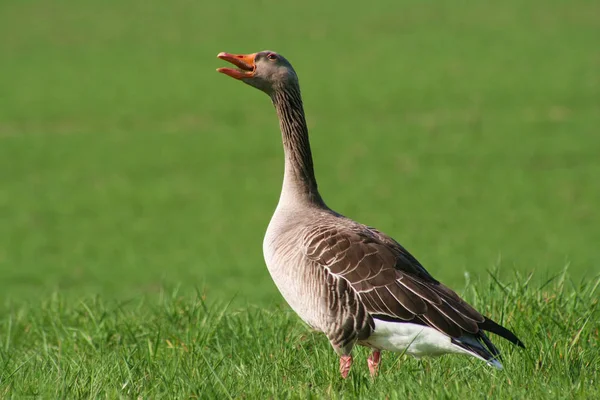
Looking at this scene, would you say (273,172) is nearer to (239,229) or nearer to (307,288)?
(239,229)

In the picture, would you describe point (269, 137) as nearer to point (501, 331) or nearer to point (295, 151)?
point (295, 151)

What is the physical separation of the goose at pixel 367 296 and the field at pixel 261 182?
7.4 inches

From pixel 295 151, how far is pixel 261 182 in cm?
1846

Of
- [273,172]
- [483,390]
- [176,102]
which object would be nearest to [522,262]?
[273,172]

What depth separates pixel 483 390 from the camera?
14.3ft

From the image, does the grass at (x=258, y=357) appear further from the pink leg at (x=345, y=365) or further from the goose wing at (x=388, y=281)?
the goose wing at (x=388, y=281)

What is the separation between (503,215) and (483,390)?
55.4ft

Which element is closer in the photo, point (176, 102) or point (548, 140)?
point (548, 140)

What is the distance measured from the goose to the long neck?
0.34m

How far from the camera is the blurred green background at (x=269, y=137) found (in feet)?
61.6

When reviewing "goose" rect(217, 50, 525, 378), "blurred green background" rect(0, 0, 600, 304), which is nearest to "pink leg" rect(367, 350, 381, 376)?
"goose" rect(217, 50, 525, 378)

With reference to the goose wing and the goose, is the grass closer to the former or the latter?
the goose

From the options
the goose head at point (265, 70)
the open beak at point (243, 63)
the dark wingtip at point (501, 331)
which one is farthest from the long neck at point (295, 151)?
the dark wingtip at point (501, 331)

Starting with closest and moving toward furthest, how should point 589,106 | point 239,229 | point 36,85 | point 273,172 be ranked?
1. point 239,229
2. point 273,172
3. point 589,106
4. point 36,85
